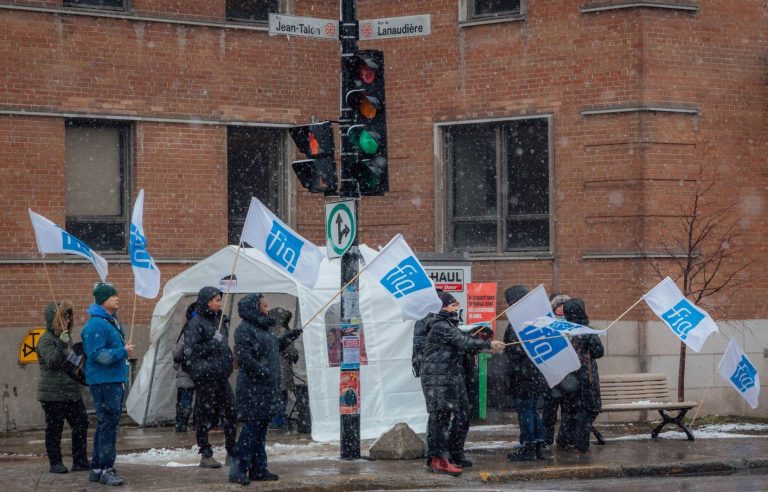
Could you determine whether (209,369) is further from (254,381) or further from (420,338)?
(420,338)

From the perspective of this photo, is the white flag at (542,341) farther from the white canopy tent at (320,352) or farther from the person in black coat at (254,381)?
the white canopy tent at (320,352)

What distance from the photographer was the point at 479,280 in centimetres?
1947

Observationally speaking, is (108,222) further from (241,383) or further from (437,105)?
(241,383)

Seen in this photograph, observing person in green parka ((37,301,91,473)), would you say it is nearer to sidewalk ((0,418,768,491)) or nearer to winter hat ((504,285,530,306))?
sidewalk ((0,418,768,491))

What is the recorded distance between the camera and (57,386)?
12734 mm

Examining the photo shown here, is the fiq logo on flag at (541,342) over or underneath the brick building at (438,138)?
underneath

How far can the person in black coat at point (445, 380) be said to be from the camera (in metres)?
12.9

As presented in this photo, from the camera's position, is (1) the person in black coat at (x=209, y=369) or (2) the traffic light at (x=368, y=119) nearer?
(1) the person in black coat at (x=209, y=369)

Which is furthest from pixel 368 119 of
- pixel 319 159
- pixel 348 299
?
pixel 348 299

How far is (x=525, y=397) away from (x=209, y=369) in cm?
350

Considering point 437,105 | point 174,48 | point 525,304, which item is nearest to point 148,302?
point 174,48

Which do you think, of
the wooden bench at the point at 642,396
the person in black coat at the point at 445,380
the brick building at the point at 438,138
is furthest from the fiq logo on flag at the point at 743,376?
the person in black coat at the point at 445,380

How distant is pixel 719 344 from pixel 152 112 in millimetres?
8990

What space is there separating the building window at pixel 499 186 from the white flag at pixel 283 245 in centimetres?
652
